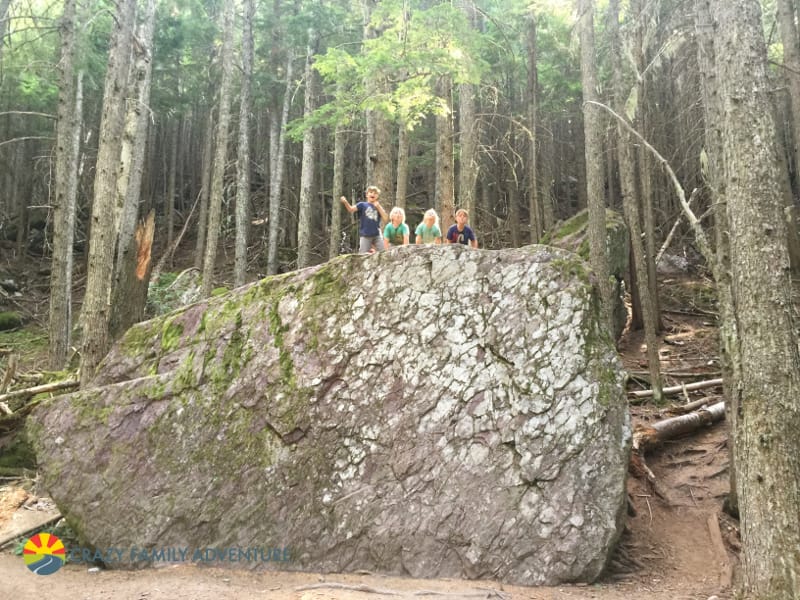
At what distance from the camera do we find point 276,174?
17812 millimetres

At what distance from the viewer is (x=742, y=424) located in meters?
4.14

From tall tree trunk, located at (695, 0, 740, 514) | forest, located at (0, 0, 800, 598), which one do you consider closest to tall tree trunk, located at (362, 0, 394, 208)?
forest, located at (0, 0, 800, 598)

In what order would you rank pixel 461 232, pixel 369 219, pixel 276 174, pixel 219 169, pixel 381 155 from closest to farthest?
1. pixel 461 232
2. pixel 369 219
3. pixel 381 155
4. pixel 219 169
5. pixel 276 174

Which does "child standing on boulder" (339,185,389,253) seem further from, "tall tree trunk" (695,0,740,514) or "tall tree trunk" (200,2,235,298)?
"tall tree trunk" (200,2,235,298)

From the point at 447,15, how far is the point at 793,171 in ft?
72.7

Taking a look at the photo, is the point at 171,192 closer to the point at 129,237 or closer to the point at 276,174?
the point at 276,174

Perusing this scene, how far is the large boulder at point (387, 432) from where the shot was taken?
4.70m

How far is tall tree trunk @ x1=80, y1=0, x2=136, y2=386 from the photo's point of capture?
714 centimetres

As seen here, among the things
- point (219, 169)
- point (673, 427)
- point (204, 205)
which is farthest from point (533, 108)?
point (204, 205)

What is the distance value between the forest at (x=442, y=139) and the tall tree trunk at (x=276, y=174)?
0.12 m

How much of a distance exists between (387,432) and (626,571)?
8.55ft

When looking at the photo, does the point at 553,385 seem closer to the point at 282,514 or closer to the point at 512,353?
the point at 512,353

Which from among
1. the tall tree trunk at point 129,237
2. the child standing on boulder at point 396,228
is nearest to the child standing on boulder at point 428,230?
the child standing on boulder at point 396,228

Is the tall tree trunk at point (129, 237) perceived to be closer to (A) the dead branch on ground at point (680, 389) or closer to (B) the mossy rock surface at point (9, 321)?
(A) the dead branch on ground at point (680, 389)
